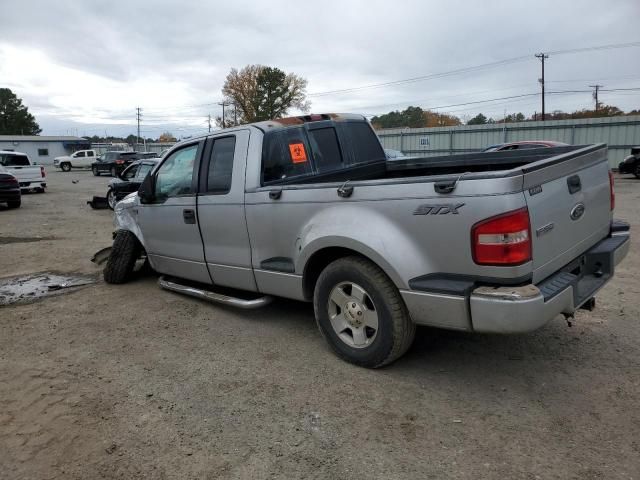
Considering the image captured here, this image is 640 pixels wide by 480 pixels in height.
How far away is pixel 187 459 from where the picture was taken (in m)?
2.73

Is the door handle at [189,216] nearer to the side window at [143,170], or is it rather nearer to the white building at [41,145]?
the side window at [143,170]

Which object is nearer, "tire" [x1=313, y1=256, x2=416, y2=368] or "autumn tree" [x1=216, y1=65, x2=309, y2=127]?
"tire" [x1=313, y1=256, x2=416, y2=368]

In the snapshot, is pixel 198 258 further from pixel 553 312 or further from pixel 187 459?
pixel 553 312

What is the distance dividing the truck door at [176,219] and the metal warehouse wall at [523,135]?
77.2 ft

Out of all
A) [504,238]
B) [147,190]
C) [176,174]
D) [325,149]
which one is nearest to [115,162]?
[147,190]

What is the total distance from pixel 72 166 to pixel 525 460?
53061mm

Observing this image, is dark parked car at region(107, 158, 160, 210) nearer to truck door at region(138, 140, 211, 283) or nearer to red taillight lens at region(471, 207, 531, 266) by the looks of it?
truck door at region(138, 140, 211, 283)

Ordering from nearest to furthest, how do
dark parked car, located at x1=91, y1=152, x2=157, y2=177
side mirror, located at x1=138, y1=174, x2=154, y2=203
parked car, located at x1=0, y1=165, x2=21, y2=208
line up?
1. side mirror, located at x1=138, y1=174, x2=154, y2=203
2. parked car, located at x1=0, y1=165, x2=21, y2=208
3. dark parked car, located at x1=91, y1=152, x2=157, y2=177

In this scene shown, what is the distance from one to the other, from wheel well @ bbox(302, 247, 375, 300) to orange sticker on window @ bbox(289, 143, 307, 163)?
1077 mm

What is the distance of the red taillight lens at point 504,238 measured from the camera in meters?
2.75

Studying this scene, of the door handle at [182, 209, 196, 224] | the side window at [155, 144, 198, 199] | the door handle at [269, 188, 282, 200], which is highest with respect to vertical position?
the side window at [155, 144, 198, 199]

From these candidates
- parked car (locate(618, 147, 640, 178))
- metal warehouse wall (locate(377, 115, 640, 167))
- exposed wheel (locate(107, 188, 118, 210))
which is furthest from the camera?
metal warehouse wall (locate(377, 115, 640, 167))

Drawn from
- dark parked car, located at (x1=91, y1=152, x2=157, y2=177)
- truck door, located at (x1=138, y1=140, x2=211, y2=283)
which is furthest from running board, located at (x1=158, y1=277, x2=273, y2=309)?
dark parked car, located at (x1=91, y1=152, x2=157, y2=177)

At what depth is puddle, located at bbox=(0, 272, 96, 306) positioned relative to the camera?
6.03 m
